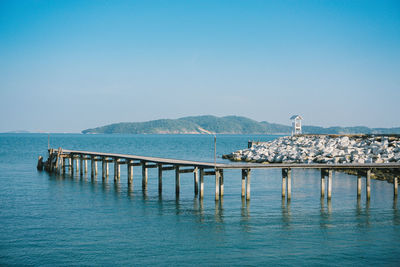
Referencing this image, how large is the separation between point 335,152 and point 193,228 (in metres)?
28.6

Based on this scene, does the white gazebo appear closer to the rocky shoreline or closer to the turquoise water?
the rocky shoreline

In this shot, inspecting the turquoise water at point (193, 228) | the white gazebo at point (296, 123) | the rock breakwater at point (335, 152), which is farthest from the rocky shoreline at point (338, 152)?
the white gazebo at point (296, 123)

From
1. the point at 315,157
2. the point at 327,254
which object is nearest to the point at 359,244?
the point at 327,254

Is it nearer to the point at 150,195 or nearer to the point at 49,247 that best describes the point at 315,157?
the point at 150,195

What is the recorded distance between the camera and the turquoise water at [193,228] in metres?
16.1

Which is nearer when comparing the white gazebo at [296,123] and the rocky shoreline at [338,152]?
the rocky shoreline at [338,152]

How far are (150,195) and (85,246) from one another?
11.8 metres

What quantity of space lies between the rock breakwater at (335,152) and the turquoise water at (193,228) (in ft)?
26.9

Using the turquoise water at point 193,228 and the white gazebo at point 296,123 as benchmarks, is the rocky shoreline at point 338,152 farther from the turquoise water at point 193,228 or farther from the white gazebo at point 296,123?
the white gazebo at point 296,123

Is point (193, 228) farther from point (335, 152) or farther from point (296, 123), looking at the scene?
point (296, 123)

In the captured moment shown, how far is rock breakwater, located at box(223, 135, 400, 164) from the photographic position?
39.5 m

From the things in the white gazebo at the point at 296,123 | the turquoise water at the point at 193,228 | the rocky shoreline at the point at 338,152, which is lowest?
the turquoise water at the point at 193,228

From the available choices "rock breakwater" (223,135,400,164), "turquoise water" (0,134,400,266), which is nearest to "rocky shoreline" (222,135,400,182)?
"rock breakwater" (223,135,400,164)

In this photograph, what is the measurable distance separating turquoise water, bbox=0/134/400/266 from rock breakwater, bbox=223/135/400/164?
8.21 metres
